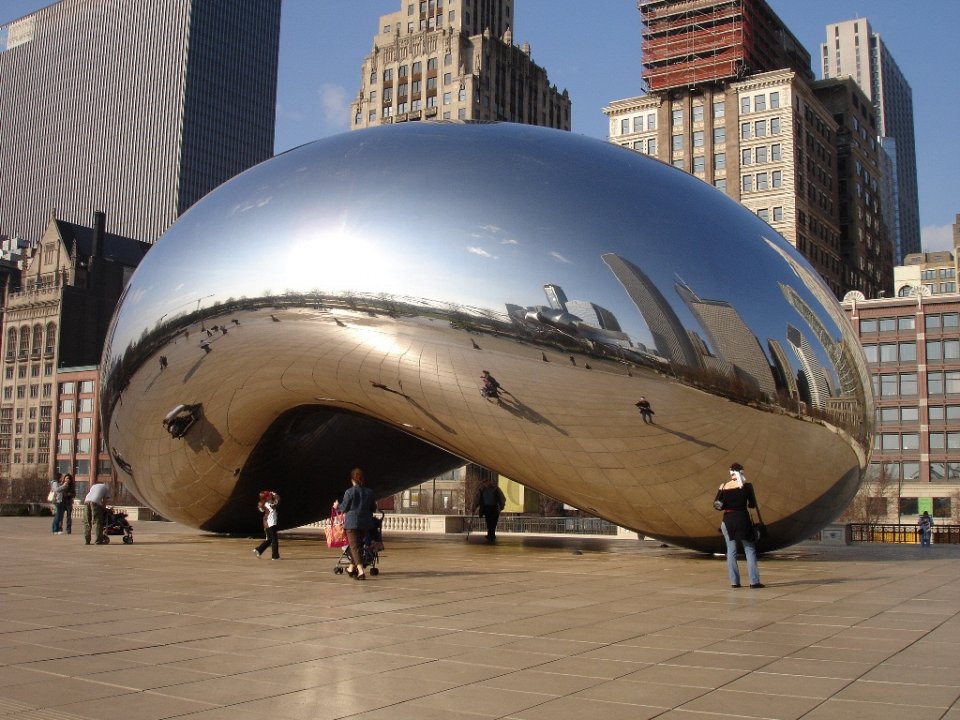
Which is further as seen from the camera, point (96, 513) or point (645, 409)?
point (96, 513)

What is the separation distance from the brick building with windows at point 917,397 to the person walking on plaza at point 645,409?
243 ft

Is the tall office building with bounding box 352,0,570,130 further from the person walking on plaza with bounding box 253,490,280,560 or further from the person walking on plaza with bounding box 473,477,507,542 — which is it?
the person walking on plaza with bounding box 253,490,280,560

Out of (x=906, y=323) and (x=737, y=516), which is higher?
(x=906, y=323)

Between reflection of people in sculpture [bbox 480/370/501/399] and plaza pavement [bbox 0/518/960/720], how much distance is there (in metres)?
2.11

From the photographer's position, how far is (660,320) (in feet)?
35.7

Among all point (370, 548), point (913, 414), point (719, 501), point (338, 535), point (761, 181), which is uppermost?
point (761, 181)

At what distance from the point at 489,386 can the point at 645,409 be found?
176 centimetres

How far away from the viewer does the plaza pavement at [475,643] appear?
5.33m

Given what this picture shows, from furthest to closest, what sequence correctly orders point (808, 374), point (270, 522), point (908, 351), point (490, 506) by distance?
point (908, 351) < point (490, 506) < point (270, 522) < point (808, 374)

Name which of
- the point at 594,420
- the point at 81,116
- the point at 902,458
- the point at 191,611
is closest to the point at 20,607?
the point at 191,611

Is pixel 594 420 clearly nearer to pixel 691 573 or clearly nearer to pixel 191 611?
pixel 691 573

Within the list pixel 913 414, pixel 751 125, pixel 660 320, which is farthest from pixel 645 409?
pixel 751 125

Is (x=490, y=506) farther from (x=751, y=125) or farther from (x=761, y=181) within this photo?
(x=751, y=125)

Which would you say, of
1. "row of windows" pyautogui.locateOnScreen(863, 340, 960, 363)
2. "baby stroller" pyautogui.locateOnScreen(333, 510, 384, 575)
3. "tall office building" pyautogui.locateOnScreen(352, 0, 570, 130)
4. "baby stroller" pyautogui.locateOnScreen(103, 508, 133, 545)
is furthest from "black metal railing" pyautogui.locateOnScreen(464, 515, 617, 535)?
"tall office building" pyautogui.locateOnScreen(352, 0, 570, 130)
